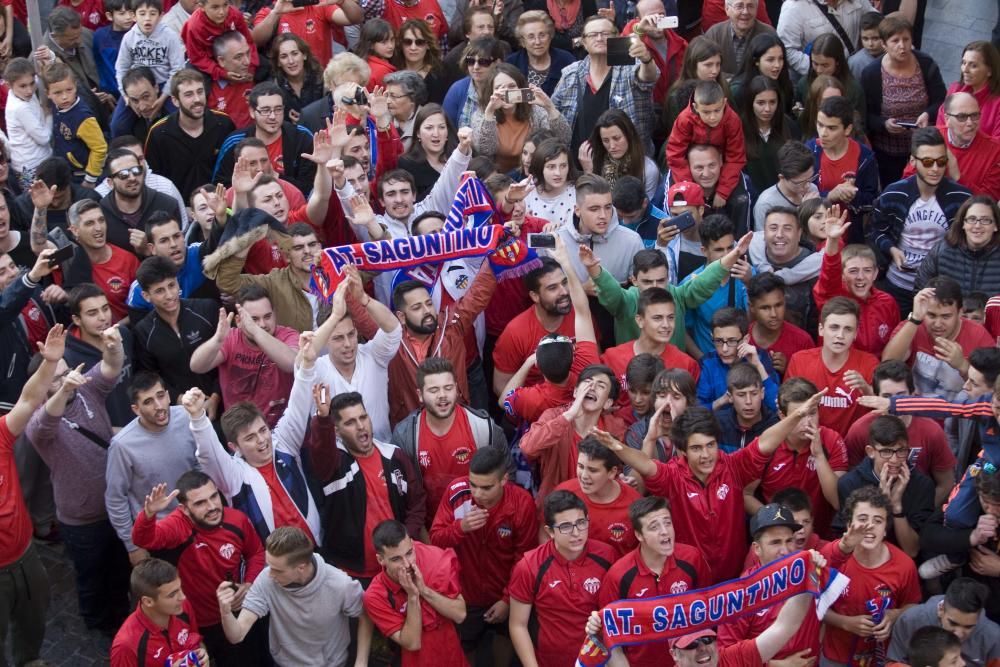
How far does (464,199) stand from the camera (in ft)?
30.2

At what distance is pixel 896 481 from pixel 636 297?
2.07 m

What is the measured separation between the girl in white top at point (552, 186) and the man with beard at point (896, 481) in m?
2.73

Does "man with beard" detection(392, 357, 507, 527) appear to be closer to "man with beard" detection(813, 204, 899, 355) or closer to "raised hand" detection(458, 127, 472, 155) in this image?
"raised hand" detection(458, 127, 472, 155)

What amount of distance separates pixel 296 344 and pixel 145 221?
181 cm

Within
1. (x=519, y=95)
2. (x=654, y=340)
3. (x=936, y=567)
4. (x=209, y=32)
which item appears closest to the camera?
(x=936, y=567)

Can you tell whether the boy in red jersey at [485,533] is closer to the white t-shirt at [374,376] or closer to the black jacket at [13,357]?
the white t-shirt at [374,376]

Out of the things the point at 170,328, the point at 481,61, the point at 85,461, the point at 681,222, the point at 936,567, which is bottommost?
the point at 936,567

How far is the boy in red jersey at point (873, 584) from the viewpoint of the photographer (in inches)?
294

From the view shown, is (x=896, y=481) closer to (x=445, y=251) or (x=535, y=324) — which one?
(x=535, y=324)

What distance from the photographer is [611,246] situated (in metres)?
9.57

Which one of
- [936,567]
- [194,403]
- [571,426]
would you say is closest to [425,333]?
[571,426]

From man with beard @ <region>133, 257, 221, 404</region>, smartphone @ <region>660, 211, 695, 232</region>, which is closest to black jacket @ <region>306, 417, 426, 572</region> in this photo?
man with beard @ <region>133, 257, 221, 404</region>

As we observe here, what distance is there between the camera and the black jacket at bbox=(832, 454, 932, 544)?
7.91m

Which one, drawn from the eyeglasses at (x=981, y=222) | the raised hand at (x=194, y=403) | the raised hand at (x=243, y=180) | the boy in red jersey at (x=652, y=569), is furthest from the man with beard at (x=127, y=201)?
the eyeglasses at (x=981, y=222)
